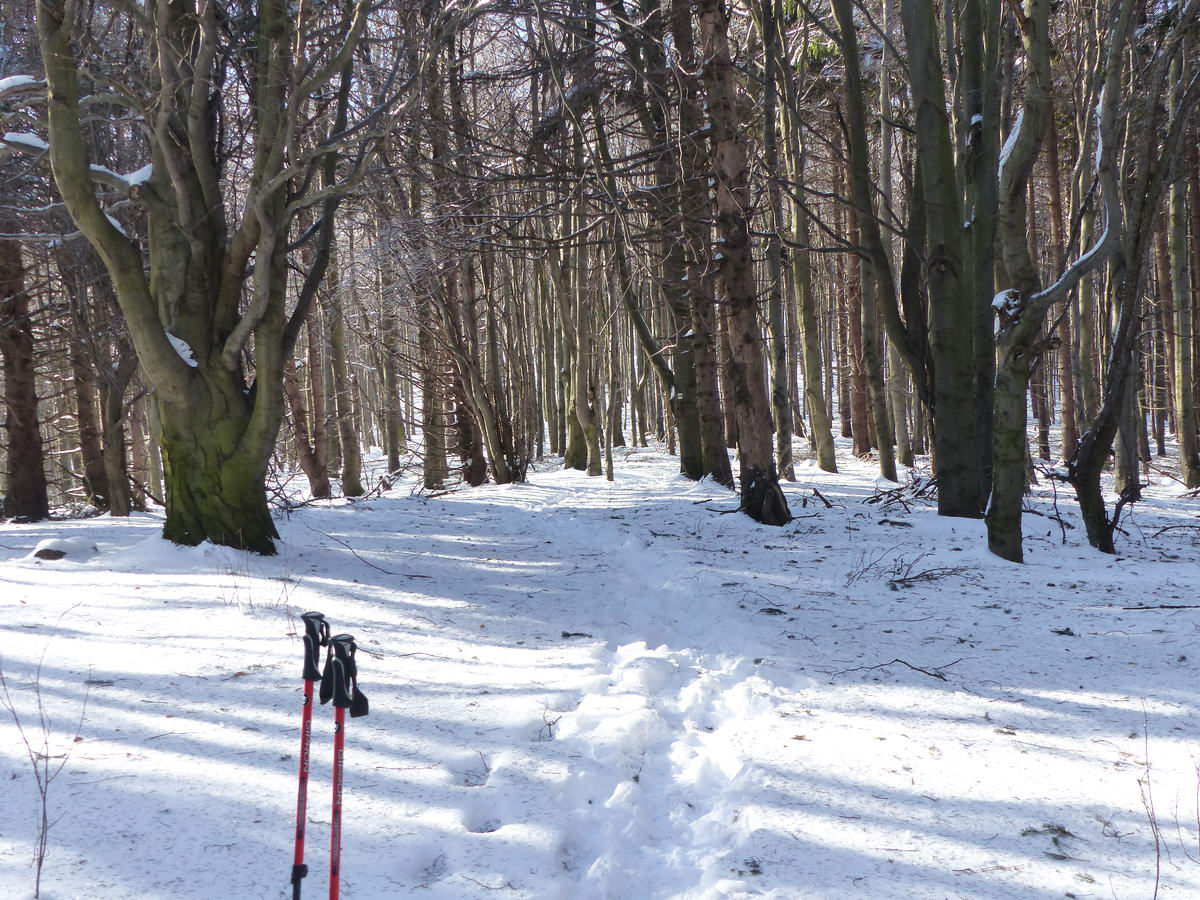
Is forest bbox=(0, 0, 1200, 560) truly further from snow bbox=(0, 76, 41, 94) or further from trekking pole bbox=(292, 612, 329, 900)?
trekking pole bbox=(292, 612, 329, 900)

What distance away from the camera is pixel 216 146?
295 inches

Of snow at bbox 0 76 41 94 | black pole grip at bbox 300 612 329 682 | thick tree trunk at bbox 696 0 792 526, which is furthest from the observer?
thick tree trunk at bbox 696 0 792 526

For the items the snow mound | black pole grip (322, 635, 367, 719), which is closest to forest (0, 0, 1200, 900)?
black pole grip (322, 635, 367, 719)

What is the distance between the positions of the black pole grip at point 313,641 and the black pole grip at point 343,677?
3.0 inches

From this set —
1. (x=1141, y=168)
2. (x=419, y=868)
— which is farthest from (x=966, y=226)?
(x=419, y=868)

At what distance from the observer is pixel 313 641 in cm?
242

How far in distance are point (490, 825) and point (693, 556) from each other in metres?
4.70

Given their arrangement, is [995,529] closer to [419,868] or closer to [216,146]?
[419,868]

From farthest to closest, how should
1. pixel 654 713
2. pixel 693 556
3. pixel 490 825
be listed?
pixel 693 556 < pixel 654 713 < pixel 490 825

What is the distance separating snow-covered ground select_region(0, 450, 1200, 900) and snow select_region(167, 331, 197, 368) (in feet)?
5.16

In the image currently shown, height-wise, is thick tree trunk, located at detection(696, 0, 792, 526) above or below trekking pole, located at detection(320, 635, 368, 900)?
above

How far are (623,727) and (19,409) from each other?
10.9m

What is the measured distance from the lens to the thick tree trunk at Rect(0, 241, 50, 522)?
34.7 feet

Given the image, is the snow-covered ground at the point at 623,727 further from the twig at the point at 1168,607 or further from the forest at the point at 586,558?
the twig at the point at 1168,607
